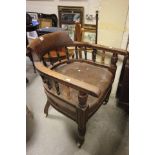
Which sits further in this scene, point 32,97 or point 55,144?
point 32,97

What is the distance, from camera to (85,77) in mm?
1191

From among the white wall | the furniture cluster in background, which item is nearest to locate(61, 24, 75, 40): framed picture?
the furniture cluster in background

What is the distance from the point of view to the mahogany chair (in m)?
0.90

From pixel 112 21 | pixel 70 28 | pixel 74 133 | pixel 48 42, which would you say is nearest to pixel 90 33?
pixel 70 28

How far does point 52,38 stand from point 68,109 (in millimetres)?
574

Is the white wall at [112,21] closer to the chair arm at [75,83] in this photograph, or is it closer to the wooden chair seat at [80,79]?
the wooden chair seat at [80,79]

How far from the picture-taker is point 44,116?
1.46m

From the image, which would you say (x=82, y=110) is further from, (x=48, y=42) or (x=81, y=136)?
(x=48, y=42)

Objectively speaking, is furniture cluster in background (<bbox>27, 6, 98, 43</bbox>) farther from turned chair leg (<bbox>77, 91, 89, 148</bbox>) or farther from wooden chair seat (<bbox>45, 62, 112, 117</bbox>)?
turned chair leg (<bbox>77, 91, 89, 148</bbox>)

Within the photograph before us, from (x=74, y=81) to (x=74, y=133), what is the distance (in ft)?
2.08

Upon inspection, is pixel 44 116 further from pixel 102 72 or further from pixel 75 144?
pixel 102 72
